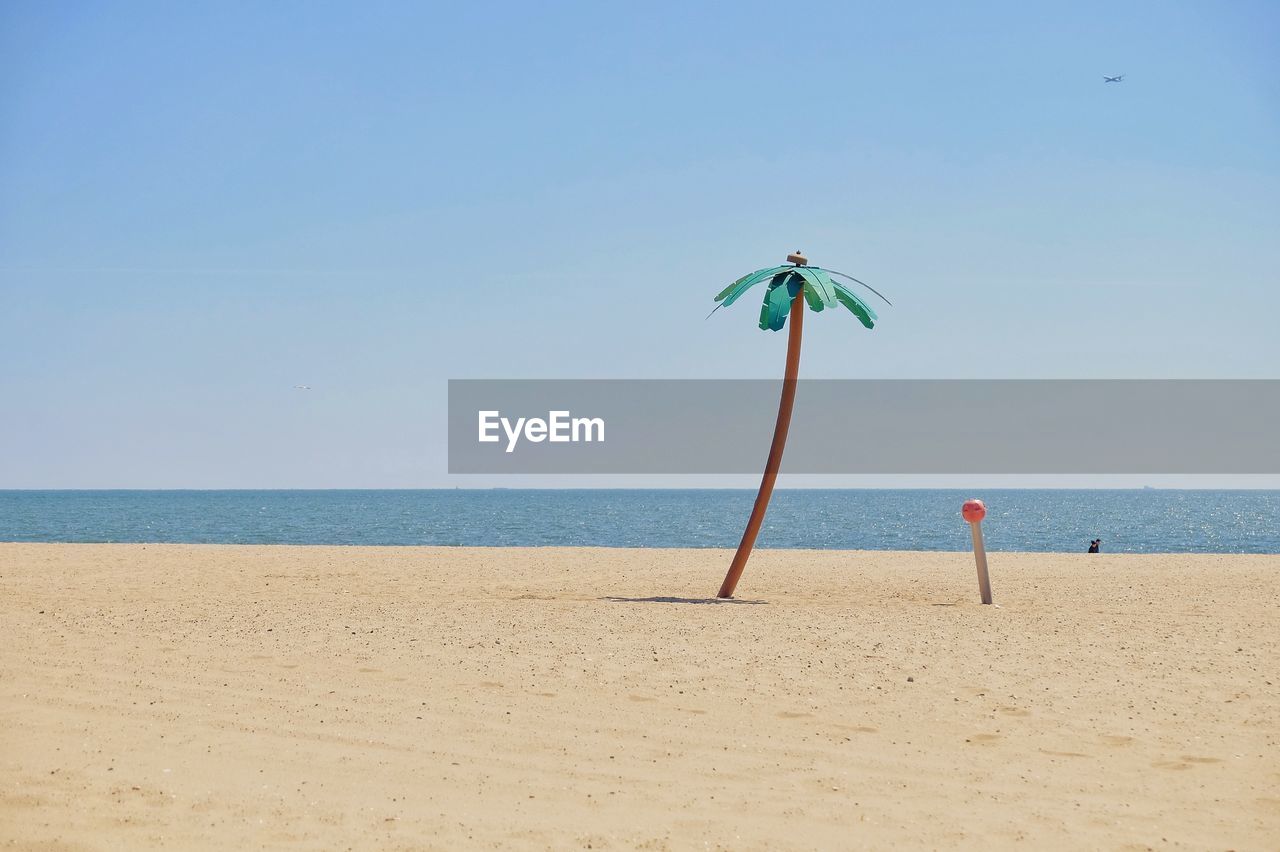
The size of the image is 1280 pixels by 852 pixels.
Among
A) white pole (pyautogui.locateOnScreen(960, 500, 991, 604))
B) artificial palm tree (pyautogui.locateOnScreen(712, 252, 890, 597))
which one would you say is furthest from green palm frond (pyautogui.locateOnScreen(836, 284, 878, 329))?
white pole (pyautogui.locateOnScreen(960, 500, 991, 604))

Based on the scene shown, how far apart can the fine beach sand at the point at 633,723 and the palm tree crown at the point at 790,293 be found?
391 cm

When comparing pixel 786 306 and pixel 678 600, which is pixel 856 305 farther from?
pixel 678 600

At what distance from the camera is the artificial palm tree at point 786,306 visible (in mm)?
13227

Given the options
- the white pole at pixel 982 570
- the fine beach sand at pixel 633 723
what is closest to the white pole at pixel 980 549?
the white pole at pixel 982 570

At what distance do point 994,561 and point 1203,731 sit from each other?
1439 cm

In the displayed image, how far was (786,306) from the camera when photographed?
13.2m

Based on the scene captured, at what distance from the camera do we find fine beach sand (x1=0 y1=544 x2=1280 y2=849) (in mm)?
4844

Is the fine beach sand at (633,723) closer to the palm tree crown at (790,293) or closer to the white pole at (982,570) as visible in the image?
the white pole at (982,570)

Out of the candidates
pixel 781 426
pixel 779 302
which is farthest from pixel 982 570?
pixel 779 302

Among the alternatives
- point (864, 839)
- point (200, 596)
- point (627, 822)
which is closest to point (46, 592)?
point (200, 596)

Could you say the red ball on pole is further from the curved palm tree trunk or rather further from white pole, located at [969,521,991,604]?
the curved palm tree trunk

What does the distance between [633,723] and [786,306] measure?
7.89 m

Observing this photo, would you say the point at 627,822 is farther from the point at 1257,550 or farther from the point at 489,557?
the point at 1257,550

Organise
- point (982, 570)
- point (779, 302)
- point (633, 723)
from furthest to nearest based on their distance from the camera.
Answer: point (779, 302) → point (982, 570) → point (633, 723)
